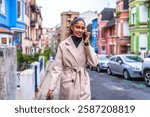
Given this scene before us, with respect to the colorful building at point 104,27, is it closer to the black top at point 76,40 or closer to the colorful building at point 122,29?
the colorful building at point 122,29

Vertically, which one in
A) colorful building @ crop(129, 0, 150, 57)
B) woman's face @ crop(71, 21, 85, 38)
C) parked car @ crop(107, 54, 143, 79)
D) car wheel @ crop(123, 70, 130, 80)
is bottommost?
car wheel @ crop(123, 70, 130, 80)

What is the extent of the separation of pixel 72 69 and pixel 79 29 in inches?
18.0

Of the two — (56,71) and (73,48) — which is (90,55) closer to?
(73,48)

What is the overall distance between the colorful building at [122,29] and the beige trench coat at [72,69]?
34453 mm

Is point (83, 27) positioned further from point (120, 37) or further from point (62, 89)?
point (120, 37)

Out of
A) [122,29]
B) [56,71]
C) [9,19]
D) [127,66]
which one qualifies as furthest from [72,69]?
[122,29]

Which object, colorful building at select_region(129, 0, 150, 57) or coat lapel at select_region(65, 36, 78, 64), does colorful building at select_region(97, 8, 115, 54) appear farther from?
coat lapel at select_region(65, 36, 78, 64)

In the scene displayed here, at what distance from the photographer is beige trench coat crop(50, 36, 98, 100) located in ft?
11.5

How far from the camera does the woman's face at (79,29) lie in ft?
11.5

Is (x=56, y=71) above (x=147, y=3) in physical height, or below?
below

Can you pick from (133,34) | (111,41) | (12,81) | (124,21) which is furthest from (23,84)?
(111,41)

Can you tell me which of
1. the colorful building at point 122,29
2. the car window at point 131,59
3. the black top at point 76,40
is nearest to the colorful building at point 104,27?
the colorful building at point 122,29

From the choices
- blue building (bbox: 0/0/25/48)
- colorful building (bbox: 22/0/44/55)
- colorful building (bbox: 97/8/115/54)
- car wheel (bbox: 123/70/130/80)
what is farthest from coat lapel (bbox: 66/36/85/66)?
colorful building (bbox: 97/8/115/54)

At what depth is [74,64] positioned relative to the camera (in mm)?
3516
